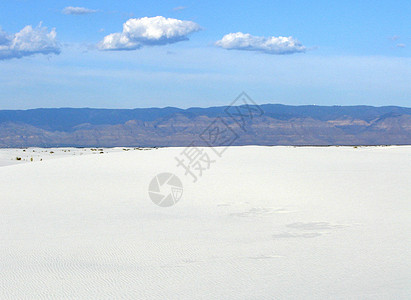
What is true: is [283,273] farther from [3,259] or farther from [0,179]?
[0,179]

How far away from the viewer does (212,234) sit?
31.1 feet

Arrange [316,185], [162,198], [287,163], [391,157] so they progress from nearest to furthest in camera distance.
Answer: [162,198] < [316,185] < [287,163] < [391,157]

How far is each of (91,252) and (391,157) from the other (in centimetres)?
1769

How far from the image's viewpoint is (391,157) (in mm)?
22984

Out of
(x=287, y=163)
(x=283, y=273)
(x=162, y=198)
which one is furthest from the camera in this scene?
(x=287, y=163)

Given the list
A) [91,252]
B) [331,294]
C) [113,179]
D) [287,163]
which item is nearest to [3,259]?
[91,252]

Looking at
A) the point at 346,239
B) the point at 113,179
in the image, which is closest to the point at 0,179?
the point at 113,179

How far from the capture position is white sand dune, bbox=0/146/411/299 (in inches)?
244

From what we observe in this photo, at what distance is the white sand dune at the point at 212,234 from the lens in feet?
20.4

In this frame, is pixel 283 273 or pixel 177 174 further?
pixel 177 174

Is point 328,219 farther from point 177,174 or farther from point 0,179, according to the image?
point 0,179

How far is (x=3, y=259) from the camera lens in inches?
302

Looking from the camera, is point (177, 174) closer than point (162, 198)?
No

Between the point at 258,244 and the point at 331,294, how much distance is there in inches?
111
